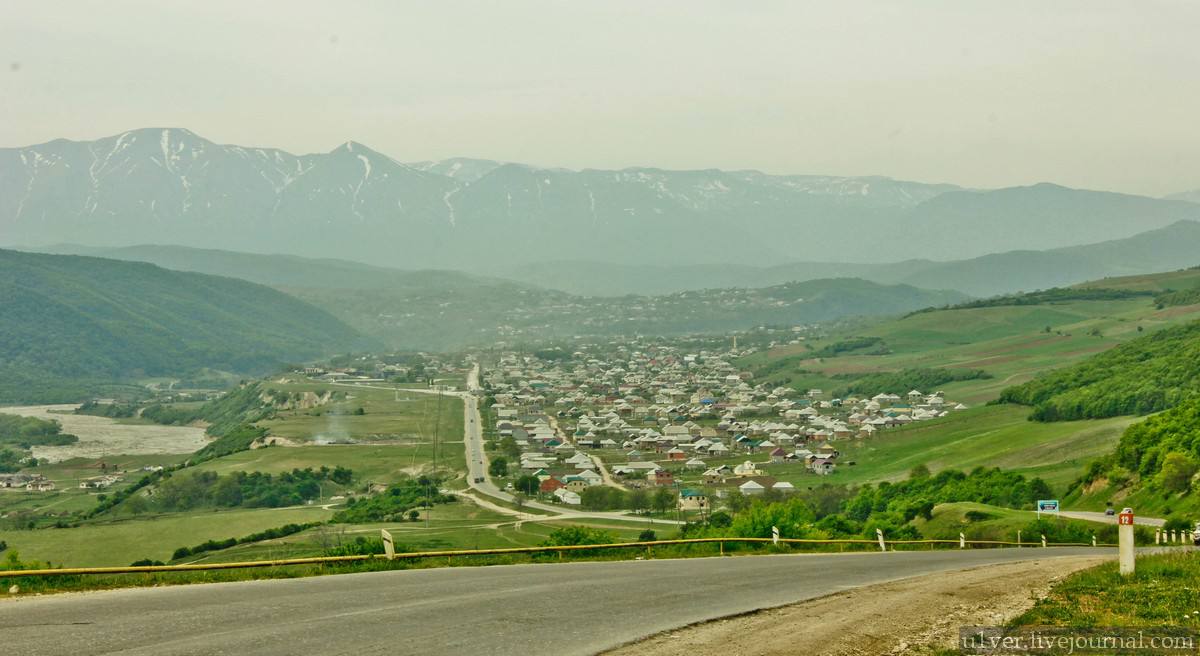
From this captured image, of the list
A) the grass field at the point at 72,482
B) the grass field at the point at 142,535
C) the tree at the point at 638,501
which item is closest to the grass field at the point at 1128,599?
the grass field at the point at 142,535

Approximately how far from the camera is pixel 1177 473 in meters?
58.8

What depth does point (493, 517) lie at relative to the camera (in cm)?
6850

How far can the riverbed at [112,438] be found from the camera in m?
117

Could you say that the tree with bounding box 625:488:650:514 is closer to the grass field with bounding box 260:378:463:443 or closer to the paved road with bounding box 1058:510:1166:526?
the paved road with bounding box 1058:510:1166:526

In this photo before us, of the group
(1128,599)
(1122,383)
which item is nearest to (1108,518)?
(1128,599)

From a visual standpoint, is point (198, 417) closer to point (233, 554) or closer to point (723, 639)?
point (233, 554)

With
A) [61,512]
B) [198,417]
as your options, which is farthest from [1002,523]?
[198,417]

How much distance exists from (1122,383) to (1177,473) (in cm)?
5472

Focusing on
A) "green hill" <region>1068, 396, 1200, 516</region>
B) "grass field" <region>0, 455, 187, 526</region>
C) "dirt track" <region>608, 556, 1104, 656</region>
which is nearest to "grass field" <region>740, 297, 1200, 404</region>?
"green hill" <region>1068, 396, 1200, 516</region>

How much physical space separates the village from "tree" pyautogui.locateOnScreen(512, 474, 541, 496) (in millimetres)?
154

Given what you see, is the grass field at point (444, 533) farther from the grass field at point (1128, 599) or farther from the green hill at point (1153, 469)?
the grass field at point (1128, 599)

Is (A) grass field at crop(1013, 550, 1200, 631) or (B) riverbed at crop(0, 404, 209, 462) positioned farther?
(B) riverbed at crop(0, 404, 209, 462)

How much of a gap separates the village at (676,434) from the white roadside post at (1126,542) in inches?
2171

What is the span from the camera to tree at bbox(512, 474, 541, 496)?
81.0 meters
